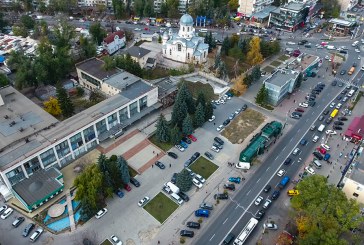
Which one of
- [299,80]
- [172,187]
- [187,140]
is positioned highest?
[299,80]

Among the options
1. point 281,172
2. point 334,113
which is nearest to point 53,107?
point 281,172

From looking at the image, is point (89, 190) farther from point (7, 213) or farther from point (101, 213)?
point (7, 213)

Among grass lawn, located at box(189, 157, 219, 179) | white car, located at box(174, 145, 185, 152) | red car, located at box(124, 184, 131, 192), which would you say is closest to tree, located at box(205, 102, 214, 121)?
white car, located at box(174, 145, 185, 152)

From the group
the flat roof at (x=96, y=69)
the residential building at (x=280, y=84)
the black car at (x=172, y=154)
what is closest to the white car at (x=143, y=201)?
the black car at (x=172, y=154)

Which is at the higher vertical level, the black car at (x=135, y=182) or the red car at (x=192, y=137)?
the red car at (x=192, y=137)

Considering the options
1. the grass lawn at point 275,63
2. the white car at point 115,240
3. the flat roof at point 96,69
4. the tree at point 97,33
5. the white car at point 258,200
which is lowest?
the white car at point 115,240

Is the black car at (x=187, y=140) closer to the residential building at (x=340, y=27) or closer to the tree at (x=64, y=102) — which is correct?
the tree at (x=64, y=102)
